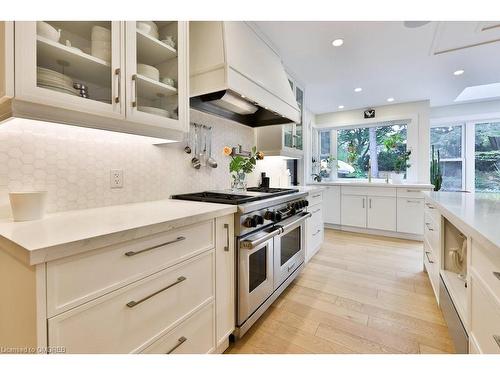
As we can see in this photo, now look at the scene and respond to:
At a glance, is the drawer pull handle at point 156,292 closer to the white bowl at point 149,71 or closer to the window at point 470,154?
the white bowl at point 149,71

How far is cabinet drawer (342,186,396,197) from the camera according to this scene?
152 inches

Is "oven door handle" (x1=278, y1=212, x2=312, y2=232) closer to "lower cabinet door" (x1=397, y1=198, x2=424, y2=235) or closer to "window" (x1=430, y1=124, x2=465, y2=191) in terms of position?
"lower cabinet door" (x1=397, y1=198, x2=424, y2=235)

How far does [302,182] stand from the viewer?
391cm

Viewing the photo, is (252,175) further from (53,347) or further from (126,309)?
(53,347)

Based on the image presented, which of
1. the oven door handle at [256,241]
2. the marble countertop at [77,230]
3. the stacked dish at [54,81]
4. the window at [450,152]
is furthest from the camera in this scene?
the window at [450,152]

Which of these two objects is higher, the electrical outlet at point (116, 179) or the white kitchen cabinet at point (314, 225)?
the electrical outlet at point (116, 179)

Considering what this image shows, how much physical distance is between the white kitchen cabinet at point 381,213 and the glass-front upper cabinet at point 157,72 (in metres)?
3.63

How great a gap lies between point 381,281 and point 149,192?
230 cm

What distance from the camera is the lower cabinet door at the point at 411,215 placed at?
364cm


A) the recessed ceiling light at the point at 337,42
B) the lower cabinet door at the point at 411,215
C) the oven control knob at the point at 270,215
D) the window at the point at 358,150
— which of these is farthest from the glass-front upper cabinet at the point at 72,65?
the window at the point at 358,150

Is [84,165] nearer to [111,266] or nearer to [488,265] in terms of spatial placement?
[111,266]

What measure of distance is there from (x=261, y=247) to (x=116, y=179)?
1028 millimetres
